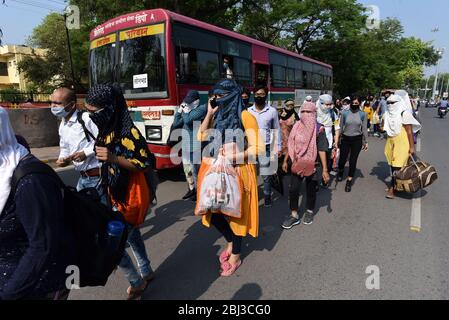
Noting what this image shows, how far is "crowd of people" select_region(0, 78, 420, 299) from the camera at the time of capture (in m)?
1.30

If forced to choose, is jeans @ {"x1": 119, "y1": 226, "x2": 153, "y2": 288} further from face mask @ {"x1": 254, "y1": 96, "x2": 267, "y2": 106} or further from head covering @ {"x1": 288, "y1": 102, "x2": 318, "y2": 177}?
face mask @ {"x1": 254, "y1": 96, "x2": 267, "y2": 106}

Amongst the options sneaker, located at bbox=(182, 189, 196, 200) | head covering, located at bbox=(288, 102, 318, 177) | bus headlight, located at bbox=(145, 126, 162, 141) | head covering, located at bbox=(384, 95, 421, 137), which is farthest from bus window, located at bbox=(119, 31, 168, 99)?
head covering, located at bbox=(384, 95, 421, 137)

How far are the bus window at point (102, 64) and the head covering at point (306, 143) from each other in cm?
421

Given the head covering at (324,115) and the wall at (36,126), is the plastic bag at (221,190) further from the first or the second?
the wall at (36,126)

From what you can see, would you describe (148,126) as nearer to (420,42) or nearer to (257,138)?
(257,138)

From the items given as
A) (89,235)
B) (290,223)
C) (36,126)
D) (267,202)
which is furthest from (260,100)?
(36,126)

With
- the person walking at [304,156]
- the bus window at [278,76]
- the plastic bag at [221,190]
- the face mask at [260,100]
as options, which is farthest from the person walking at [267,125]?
the bus window at [278,76]

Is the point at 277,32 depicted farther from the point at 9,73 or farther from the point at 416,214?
the point at 9,73

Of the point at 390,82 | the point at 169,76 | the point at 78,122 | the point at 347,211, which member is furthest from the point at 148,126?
the point at 390,82

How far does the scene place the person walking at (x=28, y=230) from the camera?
4.12ft

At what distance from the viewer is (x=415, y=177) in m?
4.70

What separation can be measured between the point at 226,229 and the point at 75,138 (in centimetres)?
168

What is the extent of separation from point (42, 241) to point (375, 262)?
297 centimetres

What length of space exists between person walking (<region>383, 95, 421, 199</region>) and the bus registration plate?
3908 mm
